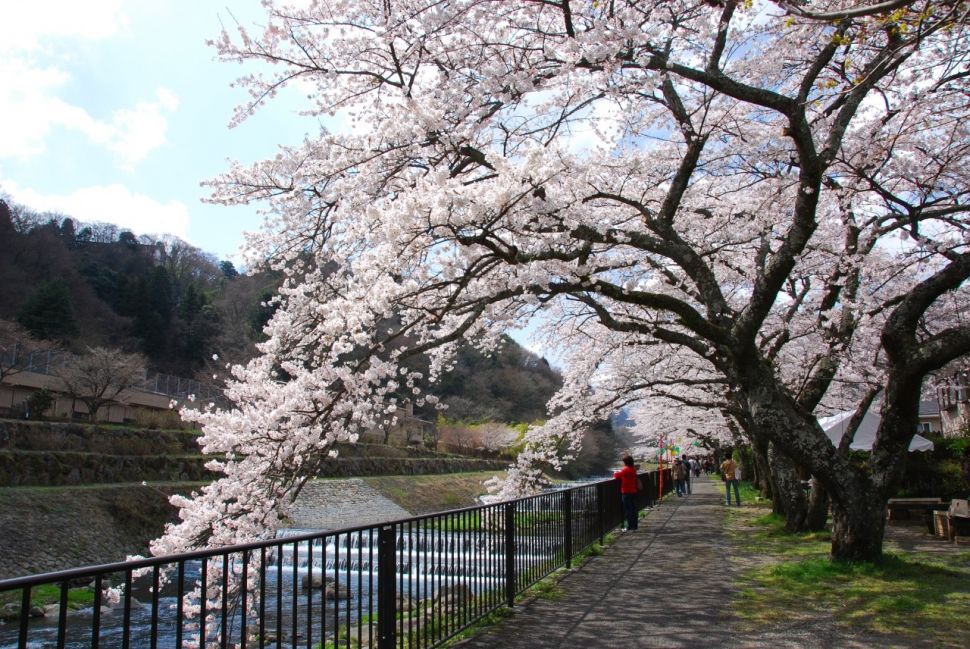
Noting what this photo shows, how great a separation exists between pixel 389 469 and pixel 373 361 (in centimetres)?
3244

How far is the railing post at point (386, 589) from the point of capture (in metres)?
4.63

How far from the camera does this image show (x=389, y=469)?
3872 centimetres

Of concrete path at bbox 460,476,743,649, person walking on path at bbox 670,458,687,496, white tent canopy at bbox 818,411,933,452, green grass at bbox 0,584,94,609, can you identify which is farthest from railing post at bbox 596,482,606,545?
person walking on path at bbox 670,458,687,496

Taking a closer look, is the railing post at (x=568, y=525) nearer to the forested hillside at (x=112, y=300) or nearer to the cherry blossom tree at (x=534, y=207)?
the cherry blossom tree at (x=534, y=207)

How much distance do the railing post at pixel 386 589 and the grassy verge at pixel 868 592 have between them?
136 inches

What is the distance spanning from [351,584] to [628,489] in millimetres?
6992

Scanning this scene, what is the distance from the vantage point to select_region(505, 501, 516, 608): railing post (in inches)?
274

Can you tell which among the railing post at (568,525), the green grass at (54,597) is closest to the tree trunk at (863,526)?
the railing post at (568,525)

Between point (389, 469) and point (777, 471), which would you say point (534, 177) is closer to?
point (777, 471)

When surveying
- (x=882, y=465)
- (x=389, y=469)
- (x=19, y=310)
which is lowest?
(x=389, y=469)

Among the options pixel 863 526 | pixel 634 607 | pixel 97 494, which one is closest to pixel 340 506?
pixel 97 494

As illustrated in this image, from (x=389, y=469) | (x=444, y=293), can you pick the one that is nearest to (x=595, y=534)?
(x=444, y=293)

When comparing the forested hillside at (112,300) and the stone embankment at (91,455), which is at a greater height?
the forested hillside at (112,300)

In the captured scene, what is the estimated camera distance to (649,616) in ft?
21.6
